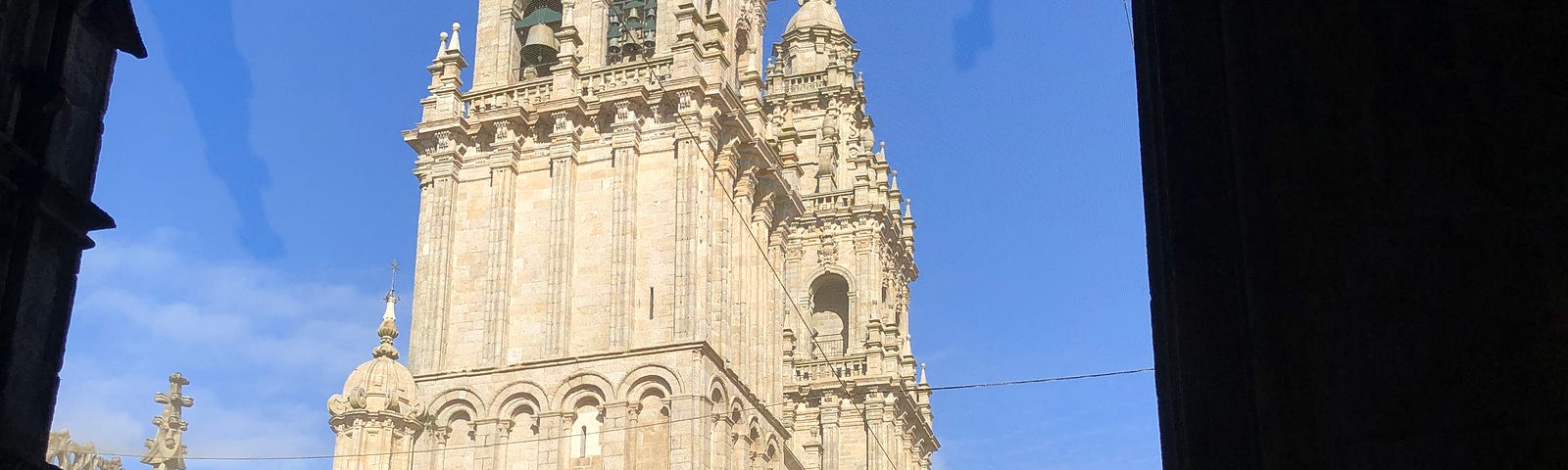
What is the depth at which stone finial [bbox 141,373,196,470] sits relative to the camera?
37.5 metres

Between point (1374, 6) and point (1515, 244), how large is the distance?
0.97 meters

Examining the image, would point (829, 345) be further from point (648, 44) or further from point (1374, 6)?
point (1374, 6)

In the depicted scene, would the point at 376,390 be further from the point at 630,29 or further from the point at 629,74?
the point at 630,29

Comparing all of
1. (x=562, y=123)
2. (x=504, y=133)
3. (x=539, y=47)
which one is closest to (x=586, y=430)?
(x=562, y=123)

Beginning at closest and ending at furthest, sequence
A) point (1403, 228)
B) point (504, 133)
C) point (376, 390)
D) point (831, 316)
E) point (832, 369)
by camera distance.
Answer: point (1403, 228) → point (376, 390) → point (504, 133) → point (832, 369) → point (831, 316)

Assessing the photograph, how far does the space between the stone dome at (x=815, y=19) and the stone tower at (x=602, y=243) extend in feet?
54.7

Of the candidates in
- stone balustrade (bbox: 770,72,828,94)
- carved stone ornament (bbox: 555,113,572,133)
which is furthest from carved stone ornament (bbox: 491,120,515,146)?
stone balustrade (bbox: 770,72,828,94)

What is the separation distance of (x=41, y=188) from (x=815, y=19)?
47.1m

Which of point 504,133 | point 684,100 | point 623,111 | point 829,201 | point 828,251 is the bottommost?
point 504,133

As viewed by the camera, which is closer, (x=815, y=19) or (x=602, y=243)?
(x=602, y=243)

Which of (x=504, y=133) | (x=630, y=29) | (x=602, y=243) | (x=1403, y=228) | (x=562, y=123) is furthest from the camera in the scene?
(x=630, y=29)

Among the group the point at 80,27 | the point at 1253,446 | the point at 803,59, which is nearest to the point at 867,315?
the point at 803,59

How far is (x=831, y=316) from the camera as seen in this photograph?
54.3m

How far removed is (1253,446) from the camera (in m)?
6.71
